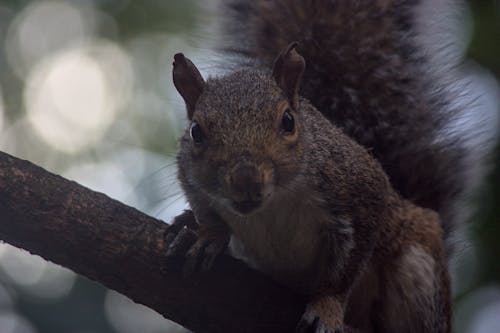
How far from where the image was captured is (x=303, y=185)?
2.57 metres

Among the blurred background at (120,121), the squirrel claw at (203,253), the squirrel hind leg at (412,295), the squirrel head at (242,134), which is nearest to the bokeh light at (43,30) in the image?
the blurred background at (120,121)

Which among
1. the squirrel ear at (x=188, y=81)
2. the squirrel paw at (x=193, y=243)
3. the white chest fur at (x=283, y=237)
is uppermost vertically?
the squirrel ear at (x=188, y=81)

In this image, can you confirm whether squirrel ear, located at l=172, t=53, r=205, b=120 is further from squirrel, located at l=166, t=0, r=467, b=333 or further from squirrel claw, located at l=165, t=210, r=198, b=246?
squirrel claw, located at l=165, t=210, r=198, b=246

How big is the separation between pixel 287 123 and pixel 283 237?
1.33ft

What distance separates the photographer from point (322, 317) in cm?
253

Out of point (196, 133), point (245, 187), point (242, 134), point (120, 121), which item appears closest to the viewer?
point (245, 187)

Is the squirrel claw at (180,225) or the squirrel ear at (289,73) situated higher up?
the squirrel ear at (289,73)

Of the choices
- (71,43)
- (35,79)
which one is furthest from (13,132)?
(71,43)

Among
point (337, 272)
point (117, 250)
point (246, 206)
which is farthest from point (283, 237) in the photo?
point (117, 250)

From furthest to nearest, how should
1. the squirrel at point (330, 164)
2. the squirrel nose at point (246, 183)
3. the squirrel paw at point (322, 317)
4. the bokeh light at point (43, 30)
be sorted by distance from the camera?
the bokeh light at point (43, 30) < the squirrel paw at point (322, 317) < the squirrel at point (330, 164) < the squirrel nose at point (246, 183)

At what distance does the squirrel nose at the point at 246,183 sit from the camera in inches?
84.1

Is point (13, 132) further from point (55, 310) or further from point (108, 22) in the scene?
point (55, 310)

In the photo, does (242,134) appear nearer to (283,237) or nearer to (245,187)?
(245,187)

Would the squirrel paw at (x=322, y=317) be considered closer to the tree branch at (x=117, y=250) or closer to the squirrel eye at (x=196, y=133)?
the tree branch at (x=117, y=250)
